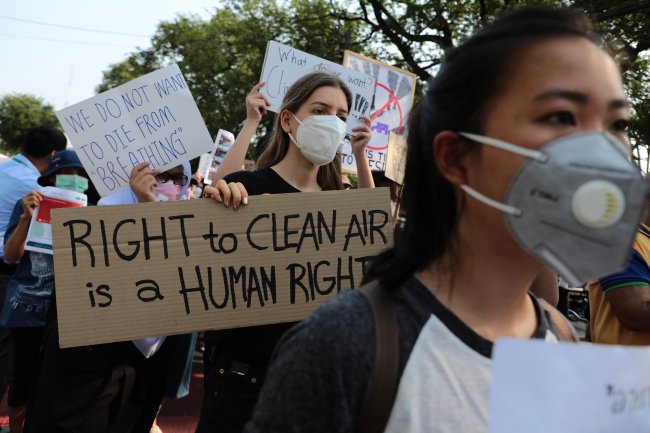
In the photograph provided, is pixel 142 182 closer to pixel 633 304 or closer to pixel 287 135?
pixel 287 135

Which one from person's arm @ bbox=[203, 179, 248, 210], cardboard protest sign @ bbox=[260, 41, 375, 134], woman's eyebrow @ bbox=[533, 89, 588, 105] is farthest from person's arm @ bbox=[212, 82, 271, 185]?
woman's eyebrow @ bbox=[533, 89, 588, 105]

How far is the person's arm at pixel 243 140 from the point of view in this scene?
10.8 feet

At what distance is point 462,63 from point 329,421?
693 mm

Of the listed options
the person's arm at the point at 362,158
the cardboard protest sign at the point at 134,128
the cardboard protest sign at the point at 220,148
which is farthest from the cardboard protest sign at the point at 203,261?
the cardboard protest sign at the point at 220,148

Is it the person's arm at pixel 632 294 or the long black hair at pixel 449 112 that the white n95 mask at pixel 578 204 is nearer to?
the long black hair at pixel 449 112

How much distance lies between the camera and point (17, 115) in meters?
46.7

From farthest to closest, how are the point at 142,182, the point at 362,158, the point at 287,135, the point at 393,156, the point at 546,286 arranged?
1. the point at 393,156
2. the point at 362,158
3. the point at 142,182
4. the point at 287,135
5. the point at 546,286

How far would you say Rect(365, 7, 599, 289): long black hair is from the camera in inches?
48.1

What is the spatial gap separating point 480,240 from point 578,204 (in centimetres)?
22

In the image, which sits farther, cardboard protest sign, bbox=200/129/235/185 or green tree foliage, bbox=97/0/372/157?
green tree foliage, bbox=97/0/372/157

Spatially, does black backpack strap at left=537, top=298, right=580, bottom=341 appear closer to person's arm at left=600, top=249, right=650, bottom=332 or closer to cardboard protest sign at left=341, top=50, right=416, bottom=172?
person's arm at left=600, top=249, right=650, bottom=332

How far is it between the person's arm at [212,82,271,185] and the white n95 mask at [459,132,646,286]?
218cm

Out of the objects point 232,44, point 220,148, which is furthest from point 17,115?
point 220,148

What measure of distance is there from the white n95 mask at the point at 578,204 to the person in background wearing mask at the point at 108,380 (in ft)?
7.47
